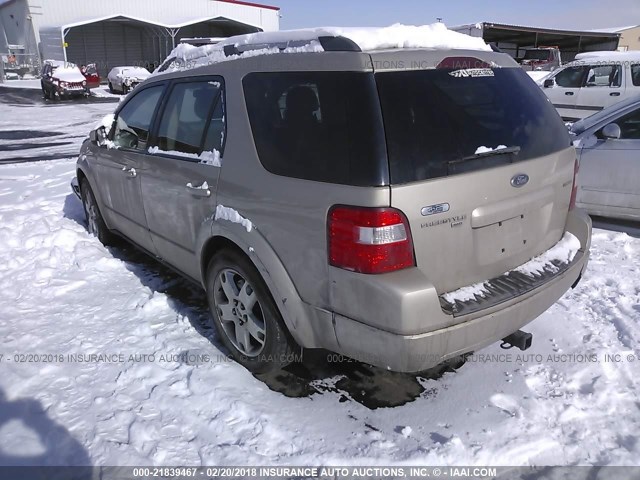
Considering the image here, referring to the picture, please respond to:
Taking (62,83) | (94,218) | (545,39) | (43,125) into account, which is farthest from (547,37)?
(94,218)

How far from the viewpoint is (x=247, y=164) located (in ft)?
A: 9.41

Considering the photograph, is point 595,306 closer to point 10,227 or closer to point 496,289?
point 496,289

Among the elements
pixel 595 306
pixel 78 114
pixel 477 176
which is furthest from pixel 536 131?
pixel 78 114

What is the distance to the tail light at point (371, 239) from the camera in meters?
2.30

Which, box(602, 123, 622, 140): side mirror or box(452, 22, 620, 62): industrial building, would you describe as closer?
box(602, 123, 622, 140): side mirror

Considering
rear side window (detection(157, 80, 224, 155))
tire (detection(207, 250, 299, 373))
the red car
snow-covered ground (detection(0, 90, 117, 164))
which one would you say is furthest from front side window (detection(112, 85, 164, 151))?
the red car

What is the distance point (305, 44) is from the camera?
271 centimetres

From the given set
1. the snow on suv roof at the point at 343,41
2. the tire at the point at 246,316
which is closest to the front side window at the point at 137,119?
the snow on suv roof at the point at 343,41

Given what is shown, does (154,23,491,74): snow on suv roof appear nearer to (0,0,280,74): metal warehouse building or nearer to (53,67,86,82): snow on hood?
(53,67,86,82): snow on hood

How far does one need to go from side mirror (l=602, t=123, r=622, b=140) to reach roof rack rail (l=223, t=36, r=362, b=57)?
3.99 meters

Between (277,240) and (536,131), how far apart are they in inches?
61.3

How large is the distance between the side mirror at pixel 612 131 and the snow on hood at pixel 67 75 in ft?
83.1

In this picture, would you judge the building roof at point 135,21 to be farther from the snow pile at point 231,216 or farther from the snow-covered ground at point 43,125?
the snow pile at point 231,216

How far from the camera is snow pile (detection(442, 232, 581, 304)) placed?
8.26ft
